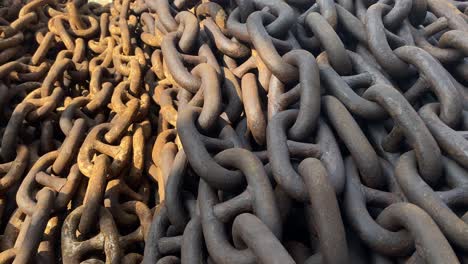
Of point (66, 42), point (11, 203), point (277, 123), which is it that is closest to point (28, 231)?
point (11, 203)

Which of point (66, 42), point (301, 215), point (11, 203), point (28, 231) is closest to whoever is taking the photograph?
point (301, 215)

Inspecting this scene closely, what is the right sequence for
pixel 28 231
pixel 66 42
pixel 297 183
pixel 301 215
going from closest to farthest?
1. pixel 297 183
2. pixel 301 215
3. pixel 28 231
4. pixel 66 42

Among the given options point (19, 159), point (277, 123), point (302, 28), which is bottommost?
point (19, 159)

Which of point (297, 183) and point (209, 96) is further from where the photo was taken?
→ point (209, 96)

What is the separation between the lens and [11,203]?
4.70ft

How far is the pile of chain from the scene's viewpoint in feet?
3.32

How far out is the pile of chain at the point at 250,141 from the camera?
101 cm

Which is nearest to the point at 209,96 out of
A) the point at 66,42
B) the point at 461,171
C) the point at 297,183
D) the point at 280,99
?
the point at 280,99

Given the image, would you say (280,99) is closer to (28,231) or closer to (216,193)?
(216,193)

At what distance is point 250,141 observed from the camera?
1301 mm

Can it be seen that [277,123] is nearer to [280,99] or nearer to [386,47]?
[280,99]

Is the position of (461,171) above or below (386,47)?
below

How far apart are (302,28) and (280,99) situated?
36 cm

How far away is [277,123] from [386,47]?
0.45 metres
